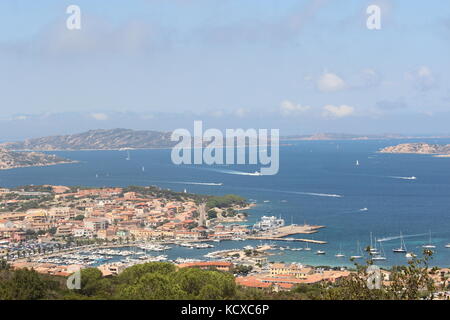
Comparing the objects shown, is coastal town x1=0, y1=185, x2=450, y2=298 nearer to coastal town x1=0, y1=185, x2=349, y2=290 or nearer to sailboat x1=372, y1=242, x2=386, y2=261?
coastal town x1=0, y1=185, x2=349, y2=290

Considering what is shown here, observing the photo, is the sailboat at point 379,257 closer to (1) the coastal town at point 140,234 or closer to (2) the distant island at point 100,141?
(1) the coastal town at point 140,234

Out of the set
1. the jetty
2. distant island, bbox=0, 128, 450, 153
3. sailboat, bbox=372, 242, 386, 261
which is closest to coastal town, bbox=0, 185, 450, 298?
the jetty

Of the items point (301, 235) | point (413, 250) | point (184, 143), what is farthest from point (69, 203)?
point (184, 143)

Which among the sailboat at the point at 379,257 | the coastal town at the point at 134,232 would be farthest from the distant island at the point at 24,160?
the sailboat at the point at 379,257

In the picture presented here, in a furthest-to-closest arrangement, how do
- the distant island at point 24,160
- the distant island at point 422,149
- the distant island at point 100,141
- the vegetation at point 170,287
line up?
the distant island at point 100,141
the distant island at point 422,149
the distant island at point 24,160
the vegetation at point 170,287

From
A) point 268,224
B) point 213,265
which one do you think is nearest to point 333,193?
point 268,224
